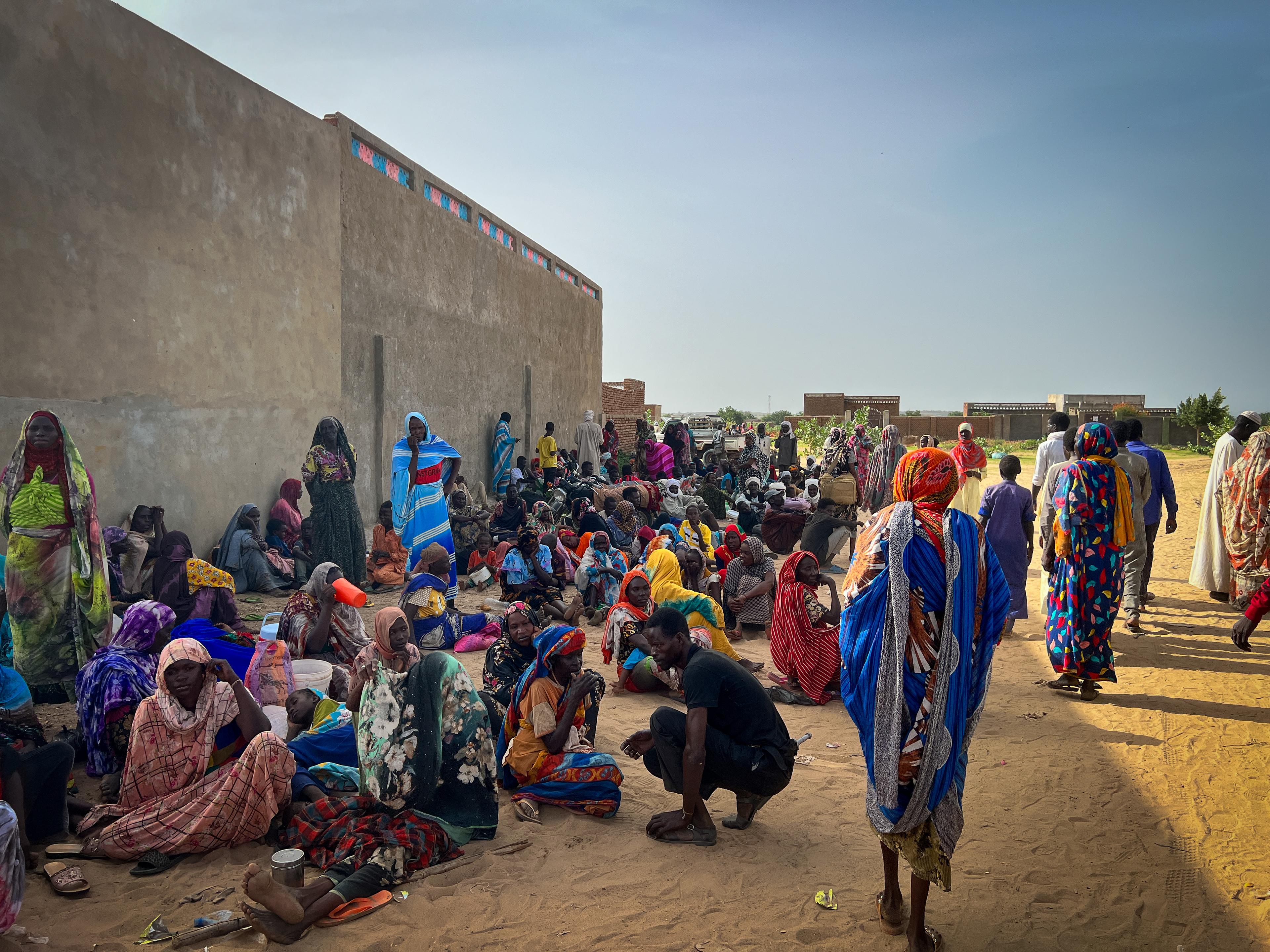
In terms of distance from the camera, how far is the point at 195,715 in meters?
3.79

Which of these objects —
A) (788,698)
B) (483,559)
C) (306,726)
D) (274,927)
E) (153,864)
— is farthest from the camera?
(483,559)

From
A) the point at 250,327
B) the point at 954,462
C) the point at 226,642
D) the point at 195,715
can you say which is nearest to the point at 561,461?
the point at 250,327

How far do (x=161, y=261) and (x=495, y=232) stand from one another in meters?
8.66

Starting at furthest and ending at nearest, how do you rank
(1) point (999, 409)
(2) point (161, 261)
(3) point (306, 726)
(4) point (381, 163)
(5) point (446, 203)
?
(1) point (999, 409), (5) point (446, 203), (4) point (381, 163), (2) point (161, 261), (3) point (306, 726)

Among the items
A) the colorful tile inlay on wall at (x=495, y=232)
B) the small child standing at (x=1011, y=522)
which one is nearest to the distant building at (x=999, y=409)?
the colorful tile inlay on wall at (x=495, y=232)

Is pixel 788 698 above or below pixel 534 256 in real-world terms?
below

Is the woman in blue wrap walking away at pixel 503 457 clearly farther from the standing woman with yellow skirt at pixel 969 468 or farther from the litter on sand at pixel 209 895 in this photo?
the litter on sand at pixel 209 895

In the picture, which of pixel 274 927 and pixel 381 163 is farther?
pixel 381 163

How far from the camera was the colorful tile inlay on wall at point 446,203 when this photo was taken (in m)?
13.0

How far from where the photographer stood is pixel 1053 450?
29.3 feet

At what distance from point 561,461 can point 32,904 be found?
13.8 m

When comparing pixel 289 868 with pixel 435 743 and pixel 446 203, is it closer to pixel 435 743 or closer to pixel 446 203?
pixel 435 743

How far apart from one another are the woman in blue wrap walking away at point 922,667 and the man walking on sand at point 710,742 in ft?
3.03

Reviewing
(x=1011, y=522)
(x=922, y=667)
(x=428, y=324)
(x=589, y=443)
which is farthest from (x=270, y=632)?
(x=589, y=443)
